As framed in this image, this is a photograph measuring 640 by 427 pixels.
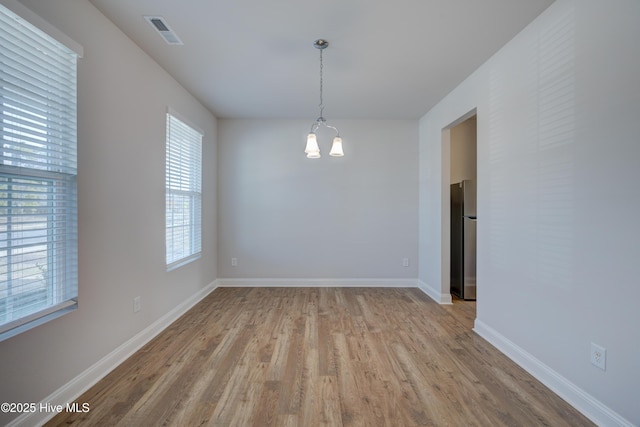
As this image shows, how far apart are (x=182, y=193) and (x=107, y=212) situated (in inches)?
52.8

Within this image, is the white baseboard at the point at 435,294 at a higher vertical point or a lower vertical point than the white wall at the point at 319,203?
lower

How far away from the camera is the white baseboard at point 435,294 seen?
3.89 m

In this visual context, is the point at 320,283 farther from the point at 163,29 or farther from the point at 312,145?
the point at 163,29

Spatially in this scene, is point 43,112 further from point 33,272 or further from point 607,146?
point 607,146

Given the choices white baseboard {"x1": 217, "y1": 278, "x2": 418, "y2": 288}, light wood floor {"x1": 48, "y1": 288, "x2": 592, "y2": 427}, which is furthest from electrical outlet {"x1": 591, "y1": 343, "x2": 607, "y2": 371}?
white baseboard {"x1": 217, "y1": 278, "x2": 418, "y2": 288}

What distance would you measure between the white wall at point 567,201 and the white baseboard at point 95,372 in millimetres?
3092

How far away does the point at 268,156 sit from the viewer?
4.70 m

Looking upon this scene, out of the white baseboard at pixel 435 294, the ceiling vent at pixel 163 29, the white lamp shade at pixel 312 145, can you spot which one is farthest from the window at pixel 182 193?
the white baseboard at pixel 435 294

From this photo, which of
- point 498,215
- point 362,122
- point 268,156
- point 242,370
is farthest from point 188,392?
point 362,122

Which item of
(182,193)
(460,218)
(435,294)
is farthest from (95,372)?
(460,218)

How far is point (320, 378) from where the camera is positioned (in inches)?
84.0

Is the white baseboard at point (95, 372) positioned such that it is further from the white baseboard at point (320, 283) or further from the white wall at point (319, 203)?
the white wall at point (319, 203)

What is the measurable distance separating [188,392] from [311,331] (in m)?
1.27

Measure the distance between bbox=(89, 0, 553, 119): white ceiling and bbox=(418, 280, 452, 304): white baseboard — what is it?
2.52 metres
